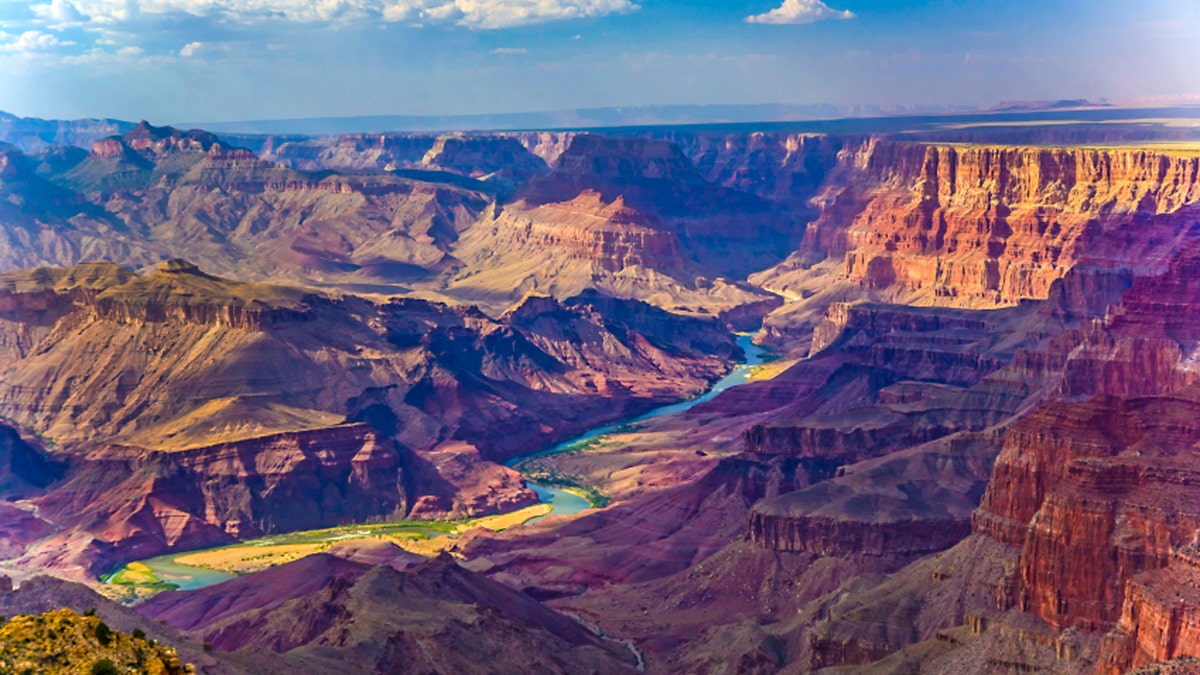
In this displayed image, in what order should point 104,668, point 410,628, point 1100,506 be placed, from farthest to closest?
1. point 410,628
2. point 1100,506
3. point 104,668

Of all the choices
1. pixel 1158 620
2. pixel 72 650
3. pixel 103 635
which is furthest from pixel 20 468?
pixel 72 650

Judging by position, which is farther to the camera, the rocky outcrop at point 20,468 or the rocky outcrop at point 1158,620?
the rocky outcrop at point 20,468

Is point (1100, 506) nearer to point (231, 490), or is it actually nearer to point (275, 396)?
point (231, 490)

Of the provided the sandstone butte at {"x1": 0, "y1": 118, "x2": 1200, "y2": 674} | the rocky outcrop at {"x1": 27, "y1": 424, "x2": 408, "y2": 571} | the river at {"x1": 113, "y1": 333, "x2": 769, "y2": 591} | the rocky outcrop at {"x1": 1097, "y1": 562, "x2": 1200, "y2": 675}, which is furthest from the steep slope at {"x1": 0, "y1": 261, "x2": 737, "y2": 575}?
the rocky outcrop at {"x1": 1097, "y1": 562, "x2": 1200, "y2": 675}

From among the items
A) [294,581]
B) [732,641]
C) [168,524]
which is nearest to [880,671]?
[732,641]

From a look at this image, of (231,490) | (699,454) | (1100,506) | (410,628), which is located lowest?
(699,454)

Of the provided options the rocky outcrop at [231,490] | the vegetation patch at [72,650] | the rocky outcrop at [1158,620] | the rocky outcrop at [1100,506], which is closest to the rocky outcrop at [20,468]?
the rocky outcrop at [231,490]

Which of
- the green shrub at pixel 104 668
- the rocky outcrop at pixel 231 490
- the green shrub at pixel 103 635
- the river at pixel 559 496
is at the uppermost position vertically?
the green shrub at pixel 104 668

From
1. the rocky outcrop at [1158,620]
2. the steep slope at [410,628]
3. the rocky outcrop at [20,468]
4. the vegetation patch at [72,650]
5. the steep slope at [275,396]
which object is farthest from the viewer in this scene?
the rocky outcrop at [20,468]

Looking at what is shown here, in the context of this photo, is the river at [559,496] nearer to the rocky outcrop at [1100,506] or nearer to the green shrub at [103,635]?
the rocky outcrop at [1100,506]
